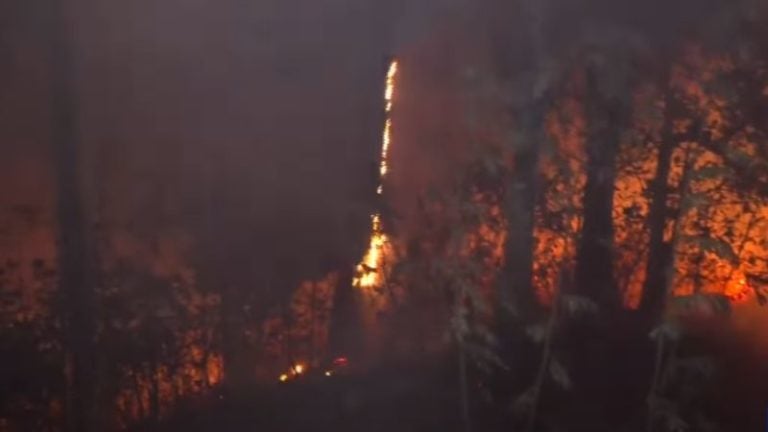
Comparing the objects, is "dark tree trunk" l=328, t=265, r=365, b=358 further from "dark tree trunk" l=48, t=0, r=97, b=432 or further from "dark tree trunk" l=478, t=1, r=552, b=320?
"dark tree trunk" l=48, t=0, r=97, b=432

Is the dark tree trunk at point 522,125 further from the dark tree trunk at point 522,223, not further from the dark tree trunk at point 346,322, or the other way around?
the dark tree trunk at point 346,322

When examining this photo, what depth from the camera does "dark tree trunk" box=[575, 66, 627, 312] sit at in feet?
17.7

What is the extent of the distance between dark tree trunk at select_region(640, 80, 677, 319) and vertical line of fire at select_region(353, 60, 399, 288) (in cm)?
165

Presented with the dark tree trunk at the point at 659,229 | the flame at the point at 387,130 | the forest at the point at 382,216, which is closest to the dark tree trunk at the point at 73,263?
the forest at the point at 382,216

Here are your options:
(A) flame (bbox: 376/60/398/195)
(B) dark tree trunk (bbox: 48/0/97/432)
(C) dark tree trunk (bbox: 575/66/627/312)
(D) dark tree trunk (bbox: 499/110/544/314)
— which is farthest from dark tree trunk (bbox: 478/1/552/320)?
(B) dark tree trunk (bbox: 48/0/97/432)

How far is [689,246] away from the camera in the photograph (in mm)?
5207

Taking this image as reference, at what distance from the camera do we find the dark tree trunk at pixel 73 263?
200 inches

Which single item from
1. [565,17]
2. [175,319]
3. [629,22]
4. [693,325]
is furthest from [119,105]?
[693,325]

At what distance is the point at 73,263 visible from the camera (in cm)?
521

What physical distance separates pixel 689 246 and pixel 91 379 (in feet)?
12.1

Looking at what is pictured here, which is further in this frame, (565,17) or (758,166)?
(565,17)

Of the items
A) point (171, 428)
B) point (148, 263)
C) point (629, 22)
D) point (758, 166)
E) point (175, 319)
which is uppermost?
point (629, 22)

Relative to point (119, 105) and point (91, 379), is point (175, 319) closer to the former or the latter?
point (91, 379)

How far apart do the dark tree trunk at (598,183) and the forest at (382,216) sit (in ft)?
0.06
